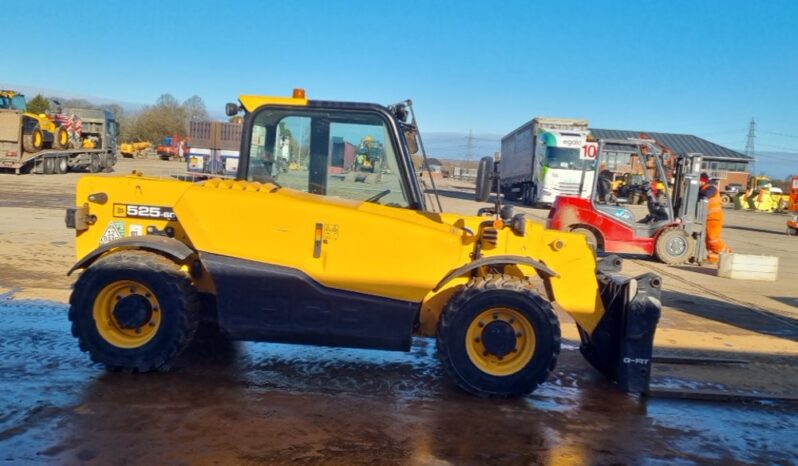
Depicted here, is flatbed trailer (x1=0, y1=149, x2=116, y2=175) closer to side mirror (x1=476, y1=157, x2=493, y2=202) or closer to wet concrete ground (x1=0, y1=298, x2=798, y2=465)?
wet concrete ground (x1=0, y1=298, x2=798, y2=465)

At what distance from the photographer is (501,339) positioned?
5.09m

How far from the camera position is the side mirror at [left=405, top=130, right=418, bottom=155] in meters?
5.57

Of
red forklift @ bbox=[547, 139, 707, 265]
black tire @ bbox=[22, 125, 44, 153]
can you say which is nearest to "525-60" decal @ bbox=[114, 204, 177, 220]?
red forklift @ bbox=[547, 139, 707, 265]

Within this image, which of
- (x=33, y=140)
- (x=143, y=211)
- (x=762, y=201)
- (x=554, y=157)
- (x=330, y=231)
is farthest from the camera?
(x=762, y=201)

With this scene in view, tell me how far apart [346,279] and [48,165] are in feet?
109

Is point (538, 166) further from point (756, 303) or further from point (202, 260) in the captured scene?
point (202, 260)

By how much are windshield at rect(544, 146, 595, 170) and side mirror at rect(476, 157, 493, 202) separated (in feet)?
86.2

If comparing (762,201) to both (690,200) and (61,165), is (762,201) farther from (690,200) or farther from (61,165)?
(61,165)

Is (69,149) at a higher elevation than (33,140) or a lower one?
lower

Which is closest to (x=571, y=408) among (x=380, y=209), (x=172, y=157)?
(x=380, y=209)

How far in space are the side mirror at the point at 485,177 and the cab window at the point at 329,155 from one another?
788 millimetres

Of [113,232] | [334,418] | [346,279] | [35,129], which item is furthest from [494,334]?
[35,129]

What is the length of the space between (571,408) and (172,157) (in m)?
62.4

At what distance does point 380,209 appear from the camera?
537 centimetres
